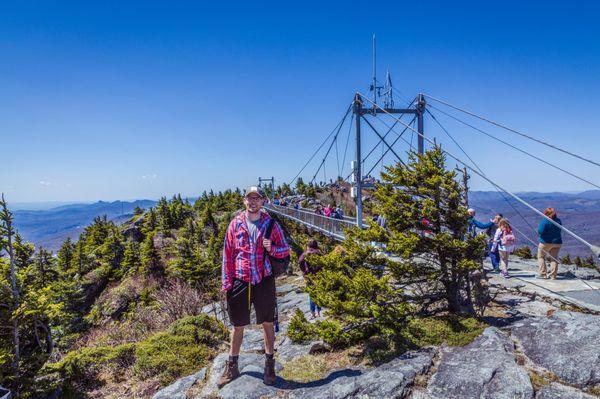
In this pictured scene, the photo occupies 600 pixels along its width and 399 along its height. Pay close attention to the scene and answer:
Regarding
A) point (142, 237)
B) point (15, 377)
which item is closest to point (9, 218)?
point (15, 377)

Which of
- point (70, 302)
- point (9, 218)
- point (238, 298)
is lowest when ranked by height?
point (70, 302)

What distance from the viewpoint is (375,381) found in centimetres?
389

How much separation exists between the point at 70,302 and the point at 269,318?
1890 centimetres

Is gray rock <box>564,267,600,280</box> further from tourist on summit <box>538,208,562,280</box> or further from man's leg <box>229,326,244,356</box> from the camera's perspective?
man's leg <box>229,326,244,356</box>

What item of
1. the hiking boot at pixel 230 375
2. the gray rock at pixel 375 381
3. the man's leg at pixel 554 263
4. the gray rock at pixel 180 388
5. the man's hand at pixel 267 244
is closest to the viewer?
the gray rock at pixel 375 381

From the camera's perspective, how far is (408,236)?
17.0 ft

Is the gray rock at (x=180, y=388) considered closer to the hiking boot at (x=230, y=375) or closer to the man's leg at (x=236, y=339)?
the hiking boot at (x=230, y=375)

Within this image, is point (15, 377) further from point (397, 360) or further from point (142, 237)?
point (142, 237)

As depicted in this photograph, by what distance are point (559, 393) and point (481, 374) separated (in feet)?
2.19

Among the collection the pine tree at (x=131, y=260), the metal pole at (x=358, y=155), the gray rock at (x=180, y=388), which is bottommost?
the pine tree at (x=131, y=260)

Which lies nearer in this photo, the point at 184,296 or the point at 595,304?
the point at 595,304

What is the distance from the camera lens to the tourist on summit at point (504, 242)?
8.62 m

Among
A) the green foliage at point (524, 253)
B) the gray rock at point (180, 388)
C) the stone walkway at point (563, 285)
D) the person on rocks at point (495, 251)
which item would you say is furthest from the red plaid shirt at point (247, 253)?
the green foliage at point (524, 253)

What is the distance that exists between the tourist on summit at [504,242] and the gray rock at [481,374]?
192 inches
